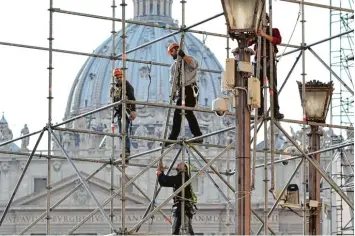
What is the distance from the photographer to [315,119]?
968 inches

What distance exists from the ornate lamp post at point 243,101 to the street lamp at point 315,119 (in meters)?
5.87

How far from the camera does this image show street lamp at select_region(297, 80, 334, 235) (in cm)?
2436

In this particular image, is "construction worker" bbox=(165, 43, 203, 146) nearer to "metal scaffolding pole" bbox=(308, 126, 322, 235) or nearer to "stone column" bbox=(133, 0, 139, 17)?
"metal scaffolding pole" bbox=(308, 126, 322, 235)

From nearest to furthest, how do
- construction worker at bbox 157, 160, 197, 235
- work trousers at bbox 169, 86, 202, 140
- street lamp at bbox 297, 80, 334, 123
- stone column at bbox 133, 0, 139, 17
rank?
street lamp at bbox 297, 80, 334, 123
construction worker at bbox 157, 160, 197, 235
work trousers at bbox 169, 86, 202, 140
stone column at bbox 133, 0, 139, 17

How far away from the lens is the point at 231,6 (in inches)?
722

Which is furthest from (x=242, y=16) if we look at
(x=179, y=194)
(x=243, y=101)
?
(x=179, y=194)

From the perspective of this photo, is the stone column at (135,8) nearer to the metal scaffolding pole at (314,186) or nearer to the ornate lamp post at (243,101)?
the metal scaffolding pole at (314,186)

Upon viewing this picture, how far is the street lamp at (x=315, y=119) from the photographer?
24.4 meters

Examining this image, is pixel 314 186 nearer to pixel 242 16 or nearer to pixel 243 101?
pixel 243 101

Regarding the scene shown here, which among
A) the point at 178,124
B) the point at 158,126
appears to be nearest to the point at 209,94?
the point at 158,126

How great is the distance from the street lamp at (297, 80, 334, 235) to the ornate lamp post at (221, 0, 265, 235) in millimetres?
5868

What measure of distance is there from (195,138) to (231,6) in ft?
21.8

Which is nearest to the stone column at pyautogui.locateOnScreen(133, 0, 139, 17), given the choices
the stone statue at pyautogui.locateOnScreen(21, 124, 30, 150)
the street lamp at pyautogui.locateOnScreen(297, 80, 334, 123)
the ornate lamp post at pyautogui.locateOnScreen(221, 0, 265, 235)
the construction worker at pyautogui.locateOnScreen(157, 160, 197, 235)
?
the stone statue at pyautogui.locateOnScreen(21, 124, 30, 150)

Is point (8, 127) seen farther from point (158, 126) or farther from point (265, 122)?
point (265, 122)
